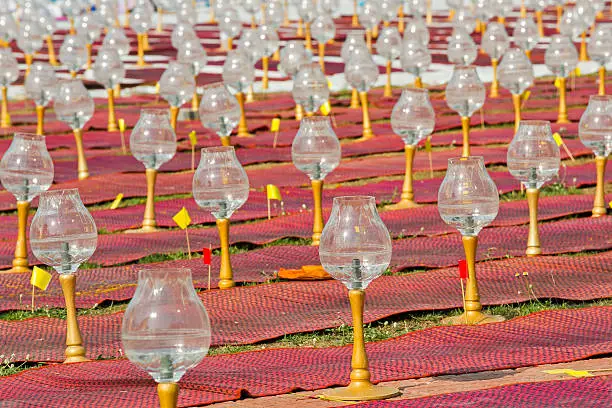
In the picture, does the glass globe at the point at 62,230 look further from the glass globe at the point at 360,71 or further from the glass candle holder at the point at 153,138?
the glass globe at the point at 360,71

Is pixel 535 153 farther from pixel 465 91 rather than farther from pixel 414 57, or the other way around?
pixel 414 57

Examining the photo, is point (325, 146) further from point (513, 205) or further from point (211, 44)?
point (211, 44)

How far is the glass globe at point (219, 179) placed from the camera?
6961 millimetres

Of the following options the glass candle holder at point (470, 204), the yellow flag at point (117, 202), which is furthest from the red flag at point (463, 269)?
the yellow flag at point (117, 202)

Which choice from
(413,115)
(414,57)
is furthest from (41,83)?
(413,115)

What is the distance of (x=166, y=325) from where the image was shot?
3.94m

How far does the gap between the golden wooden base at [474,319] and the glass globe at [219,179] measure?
1228 millimetres

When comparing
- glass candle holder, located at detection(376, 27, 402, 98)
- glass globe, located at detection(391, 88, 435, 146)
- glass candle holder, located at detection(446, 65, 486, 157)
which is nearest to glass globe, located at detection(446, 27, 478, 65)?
glass candle holder, located at detection(376, 27, 402, 98)

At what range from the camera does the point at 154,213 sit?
895 cm

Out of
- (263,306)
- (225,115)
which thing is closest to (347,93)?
(225,115)

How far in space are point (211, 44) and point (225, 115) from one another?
11.8 metres

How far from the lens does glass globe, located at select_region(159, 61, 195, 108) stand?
1127 cm

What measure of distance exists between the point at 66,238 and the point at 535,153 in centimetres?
256

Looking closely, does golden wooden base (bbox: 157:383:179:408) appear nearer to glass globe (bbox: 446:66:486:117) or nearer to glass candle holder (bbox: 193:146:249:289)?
glass candle holder (bbox: 193:146:249:289)
